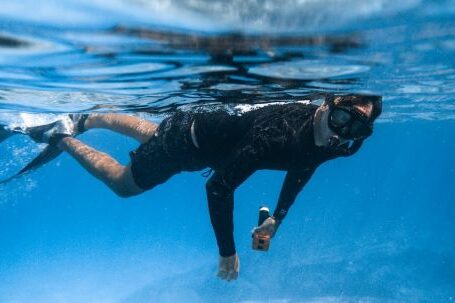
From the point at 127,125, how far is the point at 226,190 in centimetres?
466

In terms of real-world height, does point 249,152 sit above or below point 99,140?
above

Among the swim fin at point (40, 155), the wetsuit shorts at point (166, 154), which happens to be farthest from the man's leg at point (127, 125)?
the swim fin at point (40, 155)

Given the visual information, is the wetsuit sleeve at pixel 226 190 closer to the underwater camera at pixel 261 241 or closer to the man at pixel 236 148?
the man at pixel 236 148

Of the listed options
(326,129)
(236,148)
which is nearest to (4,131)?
(236,148)

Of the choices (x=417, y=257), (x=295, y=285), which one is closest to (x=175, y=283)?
(x=295, y=285)

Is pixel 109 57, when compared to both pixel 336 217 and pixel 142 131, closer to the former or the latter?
pixel 142 131

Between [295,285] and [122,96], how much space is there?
16.1m

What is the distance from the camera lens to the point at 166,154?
8.15 metres

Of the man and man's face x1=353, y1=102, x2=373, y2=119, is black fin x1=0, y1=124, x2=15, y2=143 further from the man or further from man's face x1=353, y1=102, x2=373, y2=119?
man's face x1=353, y1=102, x2=373, y2=119

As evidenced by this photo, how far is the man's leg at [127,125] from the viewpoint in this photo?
921cm

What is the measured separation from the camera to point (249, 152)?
589 cm

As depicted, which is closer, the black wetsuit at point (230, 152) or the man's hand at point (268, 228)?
the black wetsuit at point (230, 152)

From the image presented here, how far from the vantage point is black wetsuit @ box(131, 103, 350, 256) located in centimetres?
603

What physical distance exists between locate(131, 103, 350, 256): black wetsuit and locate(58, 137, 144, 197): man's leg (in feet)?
1.17
